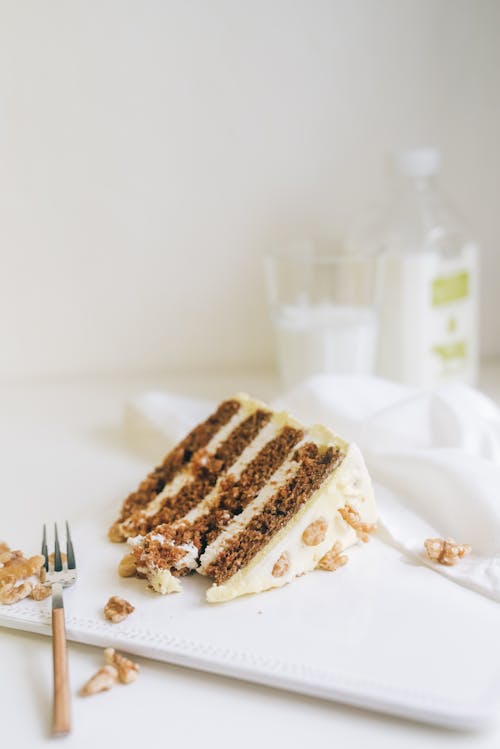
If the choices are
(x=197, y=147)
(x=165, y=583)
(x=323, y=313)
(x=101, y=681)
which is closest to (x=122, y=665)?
(x=101, y=681)

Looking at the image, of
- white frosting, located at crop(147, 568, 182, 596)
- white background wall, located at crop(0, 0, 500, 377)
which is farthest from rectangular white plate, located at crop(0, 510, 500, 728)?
white background wall, located at crop(0, 0, 500, 377)

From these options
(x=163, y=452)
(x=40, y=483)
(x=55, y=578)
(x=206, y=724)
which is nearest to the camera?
(x=206, y=724)

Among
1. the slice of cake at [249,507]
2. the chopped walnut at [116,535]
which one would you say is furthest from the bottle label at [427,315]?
the chopped walnut at [116,535]

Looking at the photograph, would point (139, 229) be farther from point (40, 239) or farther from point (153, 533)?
point (153, 533)

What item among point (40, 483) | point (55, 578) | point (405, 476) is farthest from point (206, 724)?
point (40, 483)

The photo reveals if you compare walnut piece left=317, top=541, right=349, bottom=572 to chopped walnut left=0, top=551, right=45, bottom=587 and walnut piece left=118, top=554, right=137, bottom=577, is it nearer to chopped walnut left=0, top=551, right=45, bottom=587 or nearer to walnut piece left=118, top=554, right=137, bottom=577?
walnut piece left=118, top=554, right=137, bottom=577

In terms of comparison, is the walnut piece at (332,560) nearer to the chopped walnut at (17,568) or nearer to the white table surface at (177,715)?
the white table surface at (177,715)

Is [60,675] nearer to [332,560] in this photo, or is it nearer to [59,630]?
[59,630]
